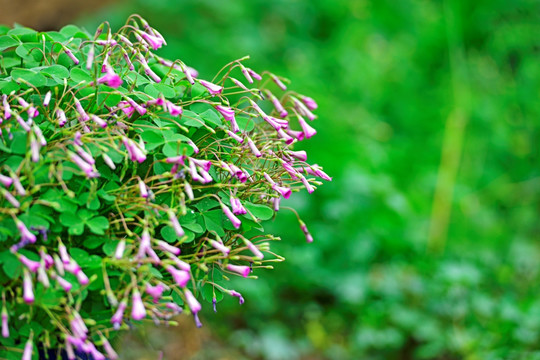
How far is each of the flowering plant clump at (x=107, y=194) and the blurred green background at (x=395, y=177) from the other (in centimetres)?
140

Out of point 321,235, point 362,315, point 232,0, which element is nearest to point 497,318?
point 362,315

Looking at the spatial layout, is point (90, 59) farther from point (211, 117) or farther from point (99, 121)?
point (211, 117)

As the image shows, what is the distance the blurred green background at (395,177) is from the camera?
2.65 m

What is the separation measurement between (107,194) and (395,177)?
275 centimetres

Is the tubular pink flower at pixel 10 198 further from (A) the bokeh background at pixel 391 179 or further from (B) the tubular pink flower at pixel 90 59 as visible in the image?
(A) the bokeh background at pixel 391 179

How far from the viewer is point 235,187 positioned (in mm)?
1191

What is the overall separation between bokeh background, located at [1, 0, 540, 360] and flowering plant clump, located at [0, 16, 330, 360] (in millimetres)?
1334

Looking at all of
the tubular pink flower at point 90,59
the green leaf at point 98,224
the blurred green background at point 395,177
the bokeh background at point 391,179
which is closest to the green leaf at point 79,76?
the tubular pink flower at point 90,59

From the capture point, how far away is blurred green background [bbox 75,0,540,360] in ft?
8.68

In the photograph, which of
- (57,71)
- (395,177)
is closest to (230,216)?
(57,71)

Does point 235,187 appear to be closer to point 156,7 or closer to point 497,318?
point 497,318

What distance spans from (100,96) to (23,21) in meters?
2.11

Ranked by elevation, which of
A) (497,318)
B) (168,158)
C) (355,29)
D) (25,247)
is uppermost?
(355,29)

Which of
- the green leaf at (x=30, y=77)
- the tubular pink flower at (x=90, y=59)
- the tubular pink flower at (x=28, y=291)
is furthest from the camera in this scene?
the green leaf at (x=30, y=77)
